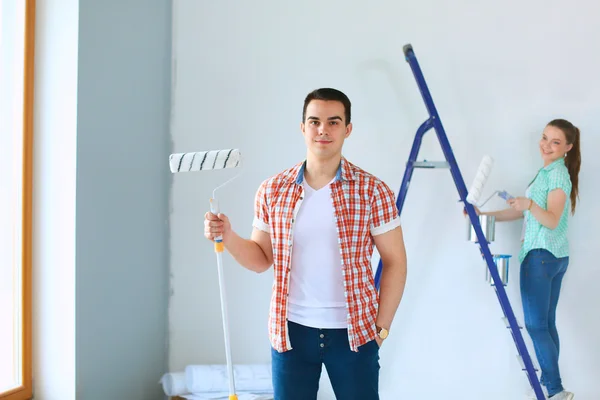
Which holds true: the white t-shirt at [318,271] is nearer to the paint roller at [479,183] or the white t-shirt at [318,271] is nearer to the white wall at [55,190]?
the paint roller at [479,183]

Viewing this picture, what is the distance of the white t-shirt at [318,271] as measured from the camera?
159cm

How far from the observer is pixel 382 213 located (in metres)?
1.63

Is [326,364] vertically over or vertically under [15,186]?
under

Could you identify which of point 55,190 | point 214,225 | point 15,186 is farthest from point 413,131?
point 15,186

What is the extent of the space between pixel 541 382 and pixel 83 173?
1.96 m

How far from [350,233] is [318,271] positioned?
138 mm

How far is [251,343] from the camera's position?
8.92 feet

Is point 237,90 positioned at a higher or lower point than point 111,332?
higher

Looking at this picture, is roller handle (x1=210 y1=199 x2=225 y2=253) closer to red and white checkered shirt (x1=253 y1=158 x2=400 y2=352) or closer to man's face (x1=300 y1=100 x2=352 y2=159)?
red and white checkered shirt (x1=253 y1=158 x2=400 y2=352)

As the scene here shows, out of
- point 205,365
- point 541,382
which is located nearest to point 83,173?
point 205,365

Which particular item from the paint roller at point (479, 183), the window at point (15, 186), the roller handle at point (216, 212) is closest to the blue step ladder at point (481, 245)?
the paint roller at point (479, 183)

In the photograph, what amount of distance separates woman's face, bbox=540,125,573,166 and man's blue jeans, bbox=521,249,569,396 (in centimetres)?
38

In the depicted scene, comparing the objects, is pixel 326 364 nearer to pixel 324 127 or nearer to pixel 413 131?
pixel 324 127

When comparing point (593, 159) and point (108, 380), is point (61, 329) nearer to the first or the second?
point (108, 380)
